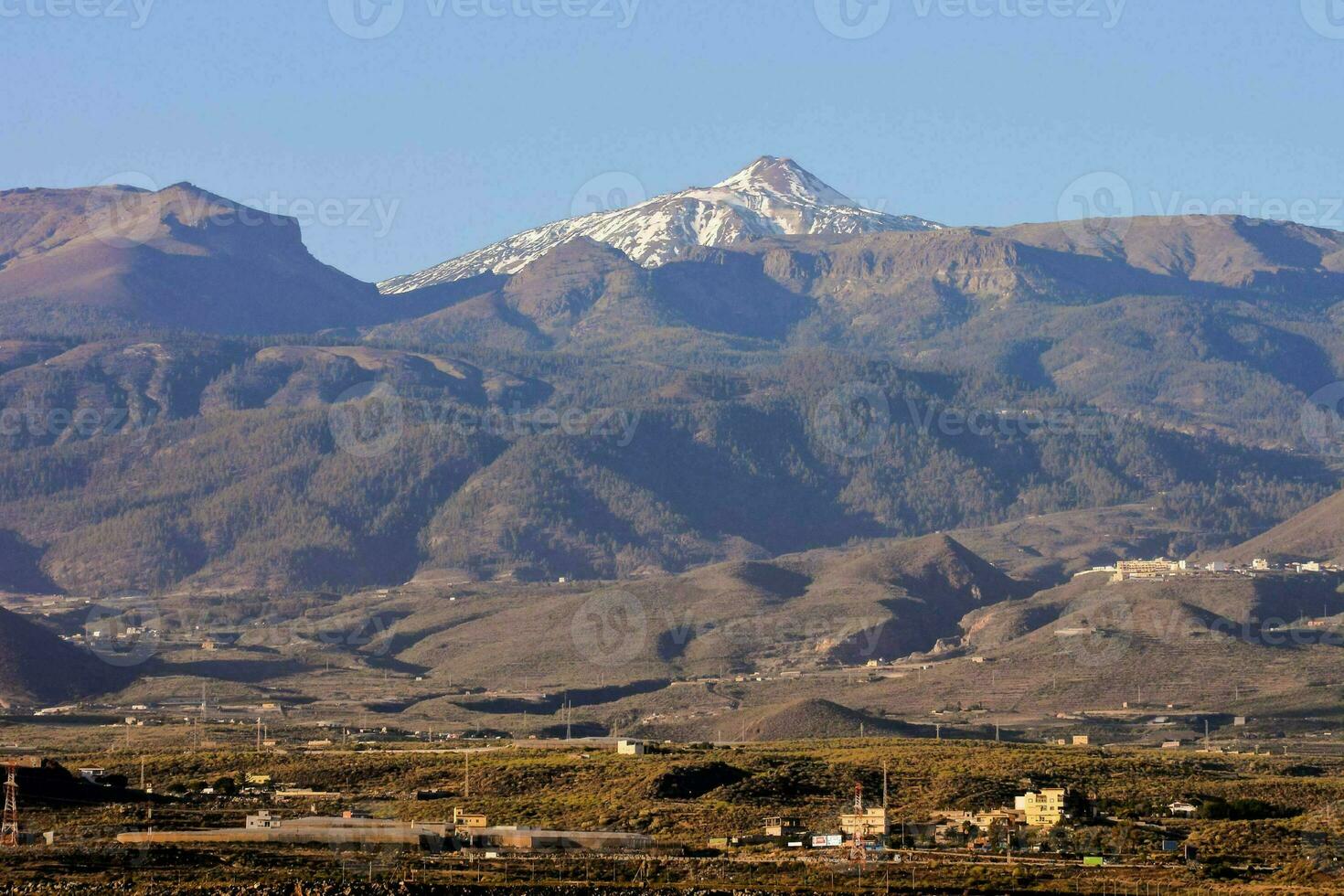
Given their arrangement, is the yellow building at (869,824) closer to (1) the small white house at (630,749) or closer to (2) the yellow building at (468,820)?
(2) the yellow building at (468,820)

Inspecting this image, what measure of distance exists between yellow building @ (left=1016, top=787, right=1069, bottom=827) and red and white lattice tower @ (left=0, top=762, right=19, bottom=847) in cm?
3369

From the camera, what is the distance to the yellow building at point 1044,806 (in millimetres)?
93938

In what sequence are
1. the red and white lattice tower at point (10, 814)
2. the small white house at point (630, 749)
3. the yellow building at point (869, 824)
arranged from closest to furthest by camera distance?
the red and white lattice tower at point (10, 814)
the yellow building at point (869, 824)
the small white house at point (630, 749)

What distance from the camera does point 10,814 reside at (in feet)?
273

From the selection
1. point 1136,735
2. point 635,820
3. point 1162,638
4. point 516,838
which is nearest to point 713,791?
point 635,820

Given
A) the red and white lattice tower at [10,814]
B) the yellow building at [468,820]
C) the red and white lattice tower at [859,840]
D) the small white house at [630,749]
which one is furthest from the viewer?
the small white house at [630,749]

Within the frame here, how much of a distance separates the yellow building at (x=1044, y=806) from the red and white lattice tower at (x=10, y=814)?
3369 cm

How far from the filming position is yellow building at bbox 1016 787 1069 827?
9394 centimetres

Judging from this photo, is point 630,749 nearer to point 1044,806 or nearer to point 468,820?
point 1044,806

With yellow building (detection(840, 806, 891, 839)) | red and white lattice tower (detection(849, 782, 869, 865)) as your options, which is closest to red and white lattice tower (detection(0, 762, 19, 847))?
red and white lattice tower (detection(849, 782, 869, 865))

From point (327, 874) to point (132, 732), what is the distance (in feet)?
288

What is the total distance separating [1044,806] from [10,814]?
3527cm

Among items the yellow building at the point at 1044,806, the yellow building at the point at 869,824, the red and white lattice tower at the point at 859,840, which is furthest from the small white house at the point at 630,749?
the red and white lattice tower at the point at 859,840

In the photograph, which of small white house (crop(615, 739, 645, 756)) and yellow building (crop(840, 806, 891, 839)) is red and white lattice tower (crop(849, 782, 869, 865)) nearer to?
yellow building (crop(840, 806, 891, 839))
